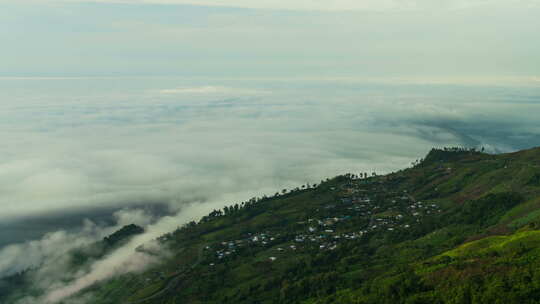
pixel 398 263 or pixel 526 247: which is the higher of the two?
pixel 526 247

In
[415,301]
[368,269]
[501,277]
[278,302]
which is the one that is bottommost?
[278,302]

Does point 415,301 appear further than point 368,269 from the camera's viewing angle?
No

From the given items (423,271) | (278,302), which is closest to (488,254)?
(423,271)

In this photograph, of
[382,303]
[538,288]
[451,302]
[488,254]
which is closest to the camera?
[538,288]

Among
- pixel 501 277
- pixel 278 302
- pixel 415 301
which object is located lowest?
pixel 278 302

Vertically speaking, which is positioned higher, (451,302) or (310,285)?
(451,302)

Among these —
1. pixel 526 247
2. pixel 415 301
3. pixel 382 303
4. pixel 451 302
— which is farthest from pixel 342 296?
pixel 526 247

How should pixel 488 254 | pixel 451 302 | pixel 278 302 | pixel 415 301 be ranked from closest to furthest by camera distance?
pixel 451 302 < pixel 415 301 < pixel 488 254 < pixel 278 302

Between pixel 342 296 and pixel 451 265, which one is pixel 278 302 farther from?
pixel 451 265

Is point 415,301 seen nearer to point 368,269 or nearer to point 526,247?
point 526,247
